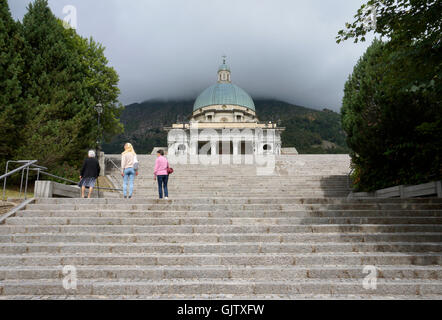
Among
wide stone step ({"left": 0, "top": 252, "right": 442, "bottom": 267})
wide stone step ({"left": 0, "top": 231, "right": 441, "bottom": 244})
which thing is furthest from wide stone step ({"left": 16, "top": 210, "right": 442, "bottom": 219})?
wide stone step ({"left": 0, "top": 252, "right": 442, "bottom": 267})

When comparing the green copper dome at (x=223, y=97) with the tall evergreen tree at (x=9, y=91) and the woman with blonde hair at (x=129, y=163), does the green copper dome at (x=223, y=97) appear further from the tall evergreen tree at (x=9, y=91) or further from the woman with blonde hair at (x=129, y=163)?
the woman with blonde hair at (x=129, y=163)

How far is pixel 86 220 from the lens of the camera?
256 inches

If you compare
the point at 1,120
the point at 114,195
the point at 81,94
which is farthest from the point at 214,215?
the point at 81,94

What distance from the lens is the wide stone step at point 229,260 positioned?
16.5 ft

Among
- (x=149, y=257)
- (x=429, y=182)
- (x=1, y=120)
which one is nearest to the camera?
(x=149, y=257)

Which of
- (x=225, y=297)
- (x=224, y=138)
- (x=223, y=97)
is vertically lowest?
(x=225, y=297)

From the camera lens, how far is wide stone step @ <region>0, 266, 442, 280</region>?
4.65m

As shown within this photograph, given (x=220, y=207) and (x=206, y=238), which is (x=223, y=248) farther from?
(x=220, y=207)

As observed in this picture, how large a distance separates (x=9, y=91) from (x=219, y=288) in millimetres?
11595

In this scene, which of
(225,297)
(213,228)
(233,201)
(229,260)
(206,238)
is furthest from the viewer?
(233,201)

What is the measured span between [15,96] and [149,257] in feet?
33.2

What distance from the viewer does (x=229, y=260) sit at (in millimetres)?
5078

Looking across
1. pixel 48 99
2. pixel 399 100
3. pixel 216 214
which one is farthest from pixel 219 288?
pixel 48 99
